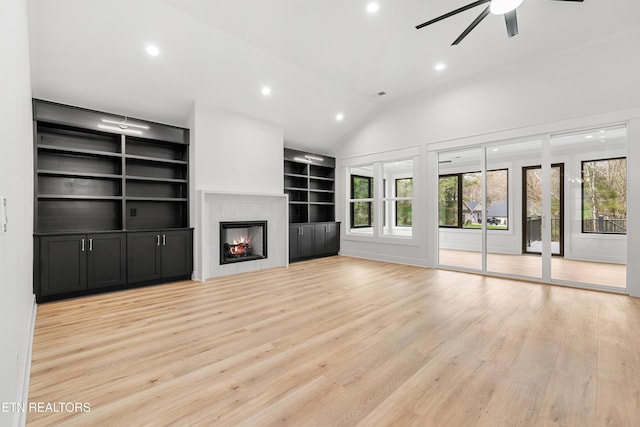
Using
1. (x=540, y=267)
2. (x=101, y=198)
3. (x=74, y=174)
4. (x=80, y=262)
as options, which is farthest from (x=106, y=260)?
(x=540, y=267)

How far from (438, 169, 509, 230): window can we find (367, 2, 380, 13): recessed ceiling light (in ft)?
11.3

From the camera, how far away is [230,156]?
552 cm

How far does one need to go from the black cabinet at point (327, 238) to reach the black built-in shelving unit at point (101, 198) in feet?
10.1

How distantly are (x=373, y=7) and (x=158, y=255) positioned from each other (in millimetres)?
4664

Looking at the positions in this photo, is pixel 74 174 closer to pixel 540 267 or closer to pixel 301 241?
pixel 301 241

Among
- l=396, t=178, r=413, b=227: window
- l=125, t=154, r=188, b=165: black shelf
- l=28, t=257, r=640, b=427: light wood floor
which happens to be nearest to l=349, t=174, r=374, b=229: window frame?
l=396, t=178, r=413, b=227: window

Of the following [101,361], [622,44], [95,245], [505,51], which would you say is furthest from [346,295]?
[622,44]

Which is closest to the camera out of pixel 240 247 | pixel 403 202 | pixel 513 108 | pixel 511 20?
pixel 511 20

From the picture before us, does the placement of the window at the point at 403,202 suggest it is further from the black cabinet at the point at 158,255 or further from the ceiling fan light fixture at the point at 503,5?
the black cabinet at the point at 158,255

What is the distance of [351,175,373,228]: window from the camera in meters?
7.62

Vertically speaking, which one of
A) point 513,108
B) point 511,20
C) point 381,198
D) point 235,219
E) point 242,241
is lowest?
point 242,241

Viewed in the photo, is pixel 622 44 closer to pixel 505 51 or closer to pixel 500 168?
pixel 505 51

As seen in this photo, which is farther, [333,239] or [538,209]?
[333,239]

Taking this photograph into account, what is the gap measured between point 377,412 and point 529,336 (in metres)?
1.94
